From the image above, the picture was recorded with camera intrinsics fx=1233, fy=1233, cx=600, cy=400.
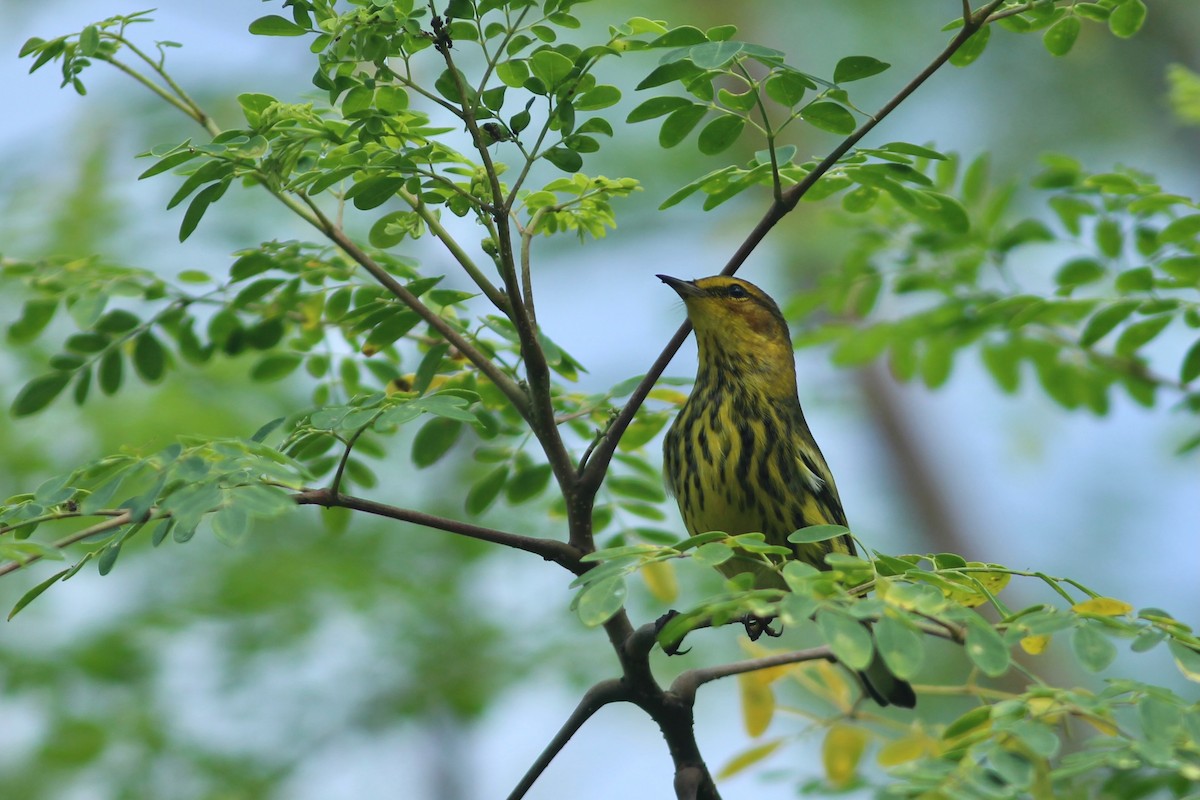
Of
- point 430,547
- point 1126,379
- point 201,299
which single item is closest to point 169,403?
point 430,547

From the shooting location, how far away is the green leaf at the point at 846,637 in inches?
70.3

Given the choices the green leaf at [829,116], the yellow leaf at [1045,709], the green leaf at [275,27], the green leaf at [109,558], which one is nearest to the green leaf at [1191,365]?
the green leaf at [829,116]

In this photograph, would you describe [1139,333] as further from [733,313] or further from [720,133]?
[720,133]

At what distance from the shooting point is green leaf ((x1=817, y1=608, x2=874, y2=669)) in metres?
1.79

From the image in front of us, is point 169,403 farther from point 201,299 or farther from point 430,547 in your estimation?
point 201,299

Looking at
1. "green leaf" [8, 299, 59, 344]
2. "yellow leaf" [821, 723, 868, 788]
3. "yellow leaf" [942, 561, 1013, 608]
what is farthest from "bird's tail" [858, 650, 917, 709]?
"green leaf" [8, 299, 59, 344]

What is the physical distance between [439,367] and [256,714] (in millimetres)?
3129

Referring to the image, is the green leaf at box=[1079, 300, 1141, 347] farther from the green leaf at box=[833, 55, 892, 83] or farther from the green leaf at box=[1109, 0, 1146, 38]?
the green leaf at box=[833, 55, 892, 83]

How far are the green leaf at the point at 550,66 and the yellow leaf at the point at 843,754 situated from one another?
1843 mm

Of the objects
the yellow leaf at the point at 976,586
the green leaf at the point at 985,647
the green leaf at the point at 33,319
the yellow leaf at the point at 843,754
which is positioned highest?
the green leaf at the point at 33,319

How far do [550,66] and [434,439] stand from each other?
1.18 m

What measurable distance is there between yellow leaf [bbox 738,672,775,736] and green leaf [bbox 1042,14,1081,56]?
1696 mm

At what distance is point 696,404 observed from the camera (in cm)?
388

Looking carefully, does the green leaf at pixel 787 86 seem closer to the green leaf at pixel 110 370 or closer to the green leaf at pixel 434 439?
the green leaf at pixel 434 439
